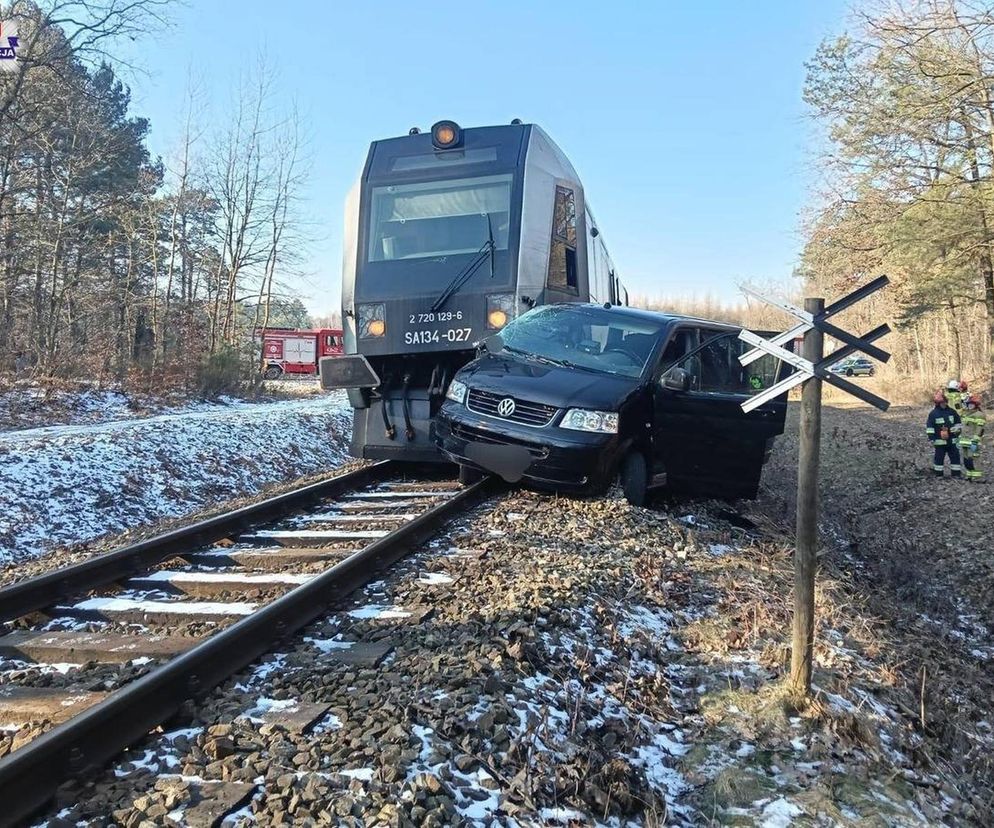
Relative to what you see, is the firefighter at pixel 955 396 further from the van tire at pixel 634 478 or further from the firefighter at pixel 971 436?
the van tire at pixel 634 478

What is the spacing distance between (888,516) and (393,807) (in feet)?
33.4

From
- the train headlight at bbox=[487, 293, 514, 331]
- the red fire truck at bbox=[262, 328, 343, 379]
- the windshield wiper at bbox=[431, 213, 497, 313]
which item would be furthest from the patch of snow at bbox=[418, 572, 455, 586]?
the red fire truck at bbox=[262, 328, 343, 379]

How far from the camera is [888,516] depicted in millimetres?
10711

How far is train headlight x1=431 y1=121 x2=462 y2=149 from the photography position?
884cm

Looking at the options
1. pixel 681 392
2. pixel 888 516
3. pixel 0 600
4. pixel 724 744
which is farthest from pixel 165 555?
pixel 888 516

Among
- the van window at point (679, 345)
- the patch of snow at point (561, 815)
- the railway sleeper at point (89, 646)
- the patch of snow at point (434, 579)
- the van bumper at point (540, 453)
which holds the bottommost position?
the patch of snow at point (561, 815)

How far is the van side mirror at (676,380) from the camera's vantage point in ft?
22.8

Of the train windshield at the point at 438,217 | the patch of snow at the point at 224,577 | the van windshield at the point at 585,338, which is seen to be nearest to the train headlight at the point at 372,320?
the train windshield at the point at 438,217

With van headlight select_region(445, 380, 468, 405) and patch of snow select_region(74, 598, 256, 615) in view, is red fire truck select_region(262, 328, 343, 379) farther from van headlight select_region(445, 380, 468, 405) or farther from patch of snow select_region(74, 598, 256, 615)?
patch of snow select_region(74, 598, 256, 615)

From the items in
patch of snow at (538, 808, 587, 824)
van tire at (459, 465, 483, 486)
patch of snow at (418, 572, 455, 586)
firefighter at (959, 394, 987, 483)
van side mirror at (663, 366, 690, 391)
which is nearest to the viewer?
patch of snow at (538, 808, 587, 824)

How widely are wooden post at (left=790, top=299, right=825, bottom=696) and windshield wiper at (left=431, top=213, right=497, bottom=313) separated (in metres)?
5.26

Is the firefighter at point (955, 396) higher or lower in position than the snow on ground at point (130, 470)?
higher

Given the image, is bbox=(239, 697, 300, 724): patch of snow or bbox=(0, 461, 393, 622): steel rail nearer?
bbox=(239, 697, 300, 724): patch of snow

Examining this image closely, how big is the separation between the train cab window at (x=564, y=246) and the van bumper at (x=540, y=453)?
279 centimetres
